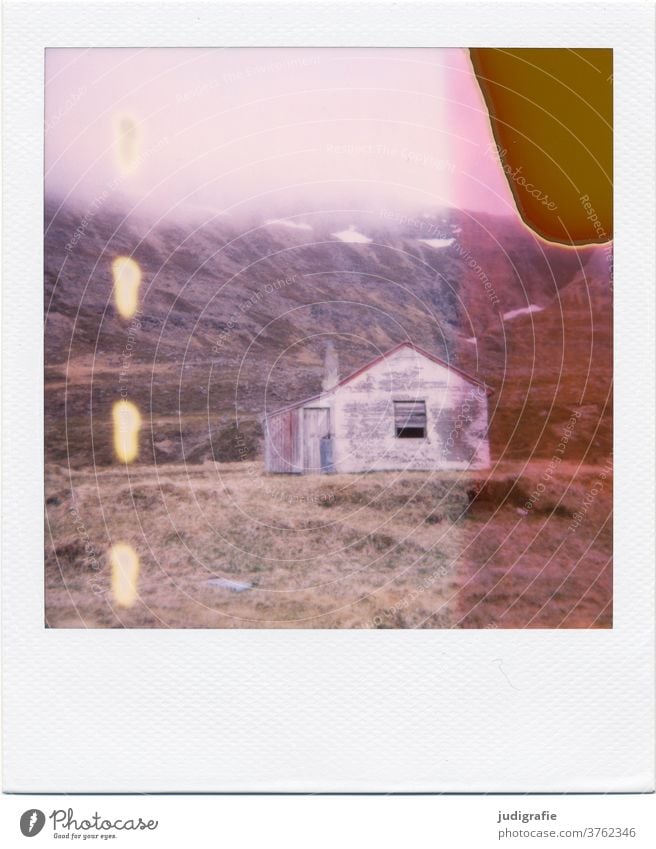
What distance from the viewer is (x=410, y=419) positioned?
187 cm

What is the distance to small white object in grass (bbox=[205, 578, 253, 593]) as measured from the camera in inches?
71.9

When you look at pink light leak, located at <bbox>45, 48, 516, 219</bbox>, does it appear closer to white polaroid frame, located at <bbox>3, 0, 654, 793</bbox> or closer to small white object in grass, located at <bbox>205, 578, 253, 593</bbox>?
white polaroid frame, located at <bbox>3, 0, 654, 793</bbox>

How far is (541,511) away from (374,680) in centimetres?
78

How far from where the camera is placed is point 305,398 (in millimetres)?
1872

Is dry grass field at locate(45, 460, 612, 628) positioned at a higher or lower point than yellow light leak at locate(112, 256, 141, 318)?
lower

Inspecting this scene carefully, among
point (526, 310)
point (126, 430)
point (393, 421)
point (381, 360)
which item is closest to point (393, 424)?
point (393, 421)

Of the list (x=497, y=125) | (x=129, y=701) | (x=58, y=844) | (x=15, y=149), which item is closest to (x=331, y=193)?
(x=497, y=125)

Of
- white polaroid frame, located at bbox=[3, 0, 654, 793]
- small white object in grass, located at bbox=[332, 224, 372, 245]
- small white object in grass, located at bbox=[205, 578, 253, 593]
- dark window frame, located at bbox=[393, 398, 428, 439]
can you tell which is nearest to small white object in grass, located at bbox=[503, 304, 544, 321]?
white polaroid frame, located at bbox=[3, 0, 654, 793]

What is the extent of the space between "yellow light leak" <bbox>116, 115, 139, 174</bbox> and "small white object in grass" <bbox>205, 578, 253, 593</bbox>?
1.39 metres

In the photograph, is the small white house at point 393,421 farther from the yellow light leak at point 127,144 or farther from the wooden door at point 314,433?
the yellow light leak at point 127,144

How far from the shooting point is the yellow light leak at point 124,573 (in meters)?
1.83

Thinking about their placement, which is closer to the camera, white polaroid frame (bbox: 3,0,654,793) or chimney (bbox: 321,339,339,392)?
white polaroid frame (bbox: 3,0,654,793)

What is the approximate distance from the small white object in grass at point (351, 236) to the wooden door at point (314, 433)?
574 millimetres

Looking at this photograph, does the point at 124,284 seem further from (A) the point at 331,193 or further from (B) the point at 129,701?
(B) the point at 129,701
